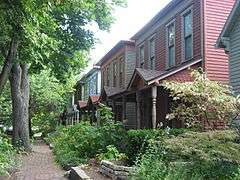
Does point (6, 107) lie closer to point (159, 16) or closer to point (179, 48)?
point (159, 16)

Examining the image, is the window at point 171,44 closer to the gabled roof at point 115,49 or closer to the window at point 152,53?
the window at point 152,53

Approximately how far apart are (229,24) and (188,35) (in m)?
4.06

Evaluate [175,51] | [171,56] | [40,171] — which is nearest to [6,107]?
[171,56]

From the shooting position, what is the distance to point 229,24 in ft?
45.9

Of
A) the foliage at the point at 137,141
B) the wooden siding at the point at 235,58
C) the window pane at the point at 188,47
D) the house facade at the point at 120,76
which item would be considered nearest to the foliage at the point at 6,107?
the house facade at the point at 120,76

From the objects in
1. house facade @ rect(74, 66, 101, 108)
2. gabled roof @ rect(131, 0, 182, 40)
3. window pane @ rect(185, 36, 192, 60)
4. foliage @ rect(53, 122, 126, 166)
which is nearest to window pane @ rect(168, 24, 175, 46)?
gabled roof @ rect(131, 0, 182, 40)

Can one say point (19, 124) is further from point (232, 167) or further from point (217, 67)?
point (232, 167)

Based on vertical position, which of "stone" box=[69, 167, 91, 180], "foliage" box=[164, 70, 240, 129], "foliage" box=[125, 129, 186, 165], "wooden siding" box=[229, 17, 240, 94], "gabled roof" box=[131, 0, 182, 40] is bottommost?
"stone" box=[69, 167, 91, 180]

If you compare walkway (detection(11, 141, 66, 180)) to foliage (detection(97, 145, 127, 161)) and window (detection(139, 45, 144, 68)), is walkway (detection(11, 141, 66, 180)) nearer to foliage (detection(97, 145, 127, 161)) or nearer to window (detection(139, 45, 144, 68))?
foliage (detection(97, 145, 127, 161))

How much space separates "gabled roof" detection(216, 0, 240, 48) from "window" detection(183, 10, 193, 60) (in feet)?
10.9

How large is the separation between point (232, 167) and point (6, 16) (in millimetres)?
5744

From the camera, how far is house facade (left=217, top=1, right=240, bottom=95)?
13.8 m

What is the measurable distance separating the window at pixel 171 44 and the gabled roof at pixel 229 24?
17.3 feet

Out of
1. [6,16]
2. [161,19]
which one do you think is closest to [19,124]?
[161,19]
